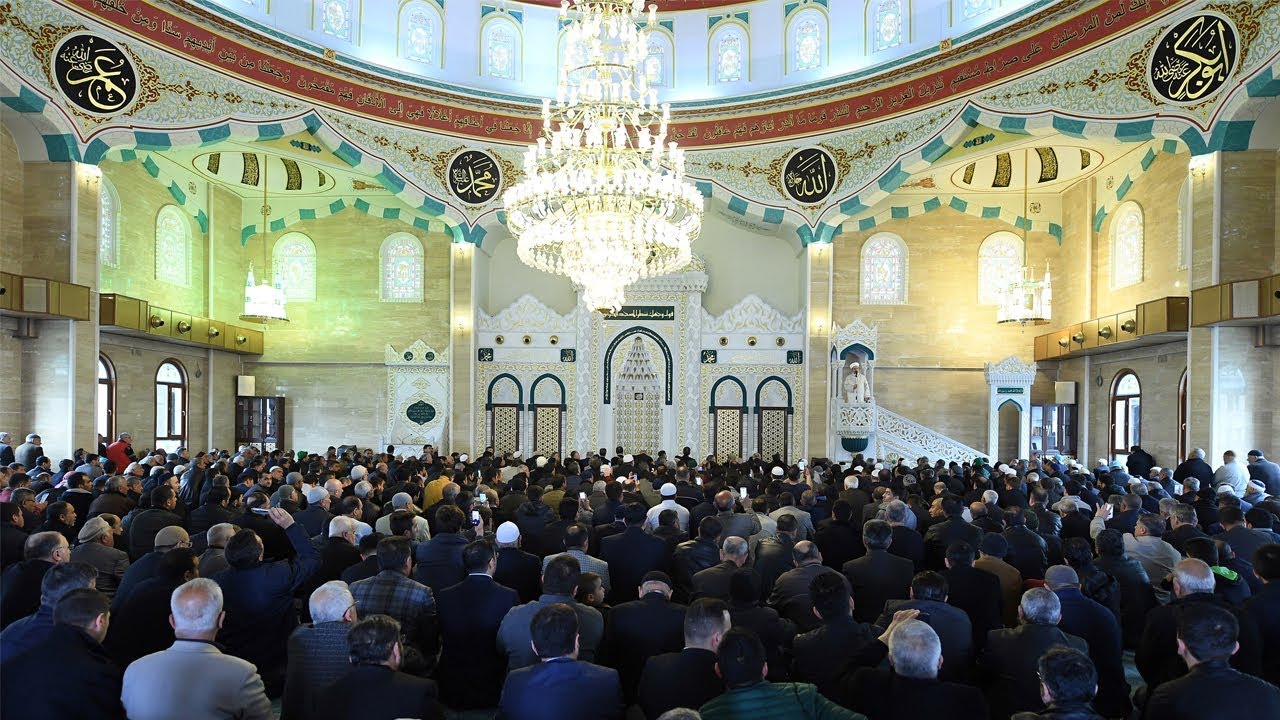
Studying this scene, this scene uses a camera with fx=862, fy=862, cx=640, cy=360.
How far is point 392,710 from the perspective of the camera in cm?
258

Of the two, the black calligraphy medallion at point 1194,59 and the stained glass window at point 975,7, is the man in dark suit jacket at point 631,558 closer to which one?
the black calligraphy medallion at point 1194,59

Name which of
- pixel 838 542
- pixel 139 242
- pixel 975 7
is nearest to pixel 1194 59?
pixel 975 7

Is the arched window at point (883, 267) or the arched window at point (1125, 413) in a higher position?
the arched window at point (883, 267)

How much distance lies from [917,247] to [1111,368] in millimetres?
4316

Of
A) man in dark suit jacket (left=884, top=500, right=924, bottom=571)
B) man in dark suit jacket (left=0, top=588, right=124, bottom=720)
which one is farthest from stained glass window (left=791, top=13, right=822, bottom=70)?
man in dark suit jacket (left=0, top=588, right=124, bottom=720)

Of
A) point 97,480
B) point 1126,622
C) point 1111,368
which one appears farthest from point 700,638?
point 1111,368

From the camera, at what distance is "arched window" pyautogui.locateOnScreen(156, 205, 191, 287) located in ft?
50.8

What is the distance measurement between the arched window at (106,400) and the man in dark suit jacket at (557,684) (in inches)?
537

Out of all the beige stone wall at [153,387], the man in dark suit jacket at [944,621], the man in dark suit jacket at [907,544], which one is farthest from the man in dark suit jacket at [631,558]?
the beige stone wall at [153,387]

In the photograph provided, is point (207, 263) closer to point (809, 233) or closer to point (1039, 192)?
point (809, 233)

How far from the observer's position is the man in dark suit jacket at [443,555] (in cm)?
452

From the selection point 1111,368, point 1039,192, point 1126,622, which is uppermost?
point 1039,192

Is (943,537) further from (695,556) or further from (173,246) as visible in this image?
(173,246)

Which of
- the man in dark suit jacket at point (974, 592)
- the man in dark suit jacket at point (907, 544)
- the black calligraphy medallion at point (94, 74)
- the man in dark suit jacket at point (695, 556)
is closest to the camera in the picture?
the man in dark suit jacket at point (974, 592)
